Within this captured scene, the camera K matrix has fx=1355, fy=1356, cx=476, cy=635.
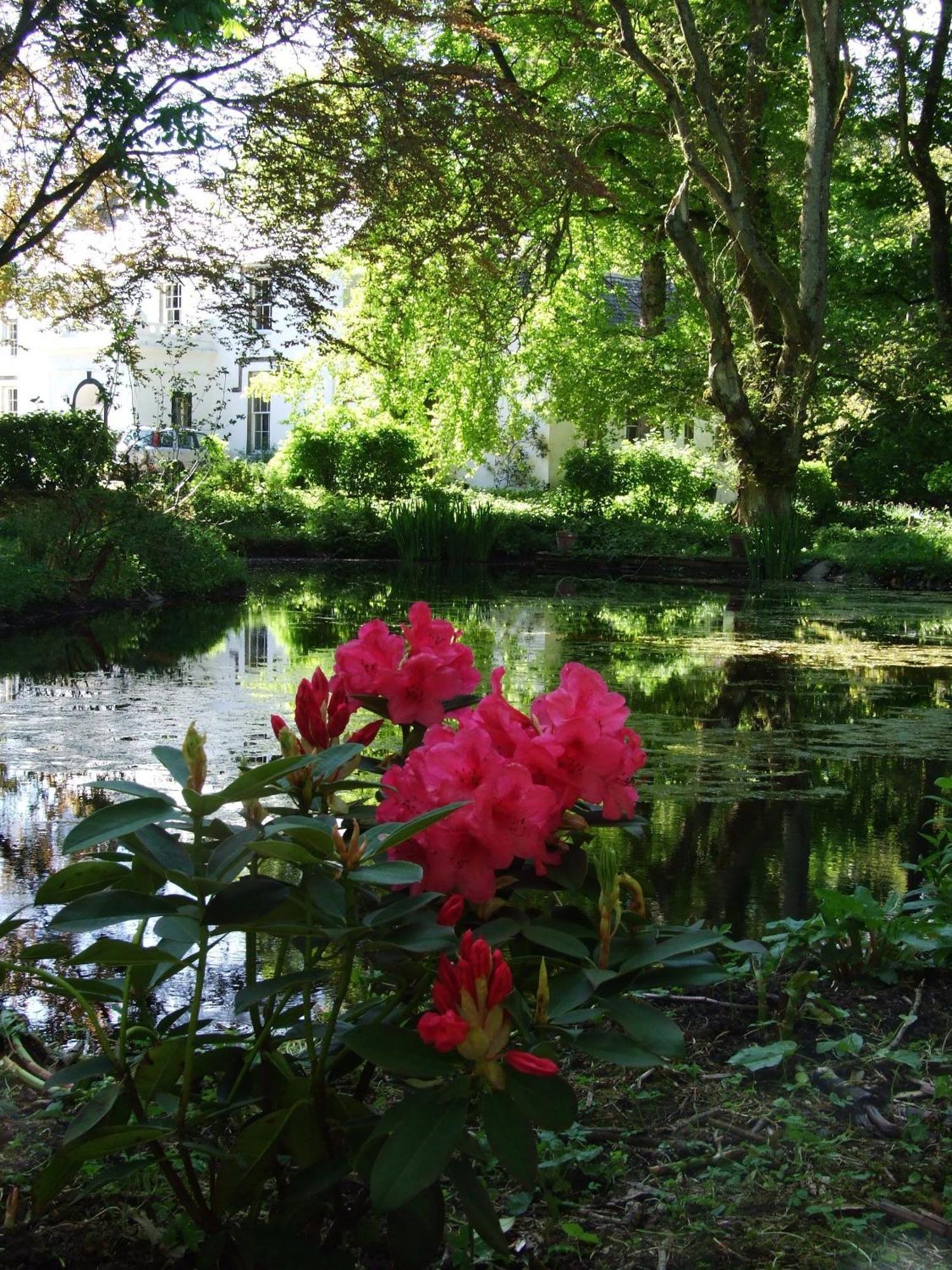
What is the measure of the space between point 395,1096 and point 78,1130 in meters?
0.87

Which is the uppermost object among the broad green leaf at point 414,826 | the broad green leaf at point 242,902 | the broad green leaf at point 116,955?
the broad green leaf at point 414,826

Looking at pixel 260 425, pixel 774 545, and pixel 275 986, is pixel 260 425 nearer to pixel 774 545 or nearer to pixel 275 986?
pixel 774 545

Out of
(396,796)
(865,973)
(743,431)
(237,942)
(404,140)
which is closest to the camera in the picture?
(396,796)

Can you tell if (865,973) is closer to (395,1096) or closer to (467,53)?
(395,1096)

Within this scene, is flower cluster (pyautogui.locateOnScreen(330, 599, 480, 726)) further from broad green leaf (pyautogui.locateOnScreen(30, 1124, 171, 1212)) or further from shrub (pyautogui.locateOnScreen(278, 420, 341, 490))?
shrub (pyautogui.locateOnScreen(278, 420, 341, 490))

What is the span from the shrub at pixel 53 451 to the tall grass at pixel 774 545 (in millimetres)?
9146

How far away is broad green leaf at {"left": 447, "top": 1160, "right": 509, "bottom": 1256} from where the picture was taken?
4.42 feet

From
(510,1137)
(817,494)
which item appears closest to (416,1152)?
(510,1137)

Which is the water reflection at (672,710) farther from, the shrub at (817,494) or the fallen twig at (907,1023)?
the shrub at (817,494)

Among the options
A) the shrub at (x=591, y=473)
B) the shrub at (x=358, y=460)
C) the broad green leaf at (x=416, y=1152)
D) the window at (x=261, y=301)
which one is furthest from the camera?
the shrub at (x=358, y=460)

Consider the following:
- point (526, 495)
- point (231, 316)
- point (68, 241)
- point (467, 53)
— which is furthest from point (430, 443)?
point (231, 316)

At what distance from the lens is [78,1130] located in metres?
1.45

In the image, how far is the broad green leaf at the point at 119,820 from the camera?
4.20 ft

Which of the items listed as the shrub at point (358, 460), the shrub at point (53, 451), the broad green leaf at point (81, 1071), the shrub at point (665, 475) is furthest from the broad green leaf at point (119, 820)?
the shrub at point (358, 460)
